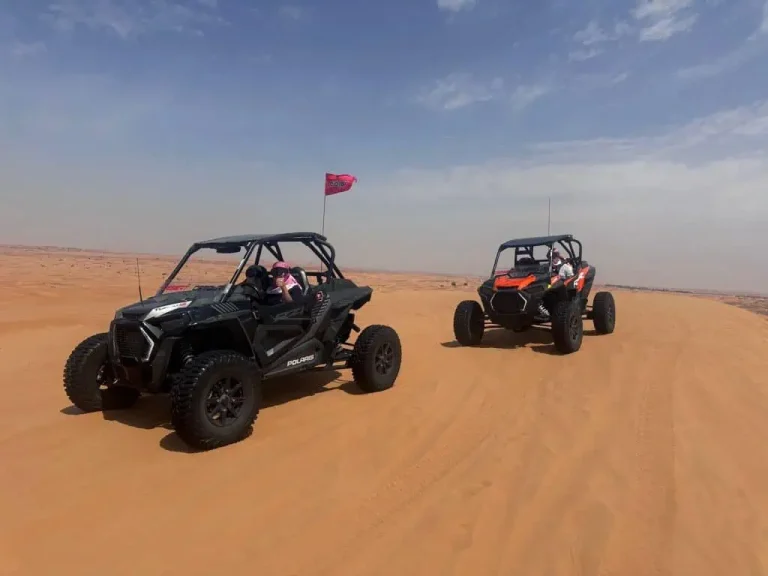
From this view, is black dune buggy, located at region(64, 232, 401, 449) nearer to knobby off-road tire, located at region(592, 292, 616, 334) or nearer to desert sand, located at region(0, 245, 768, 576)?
desert sand, located at region(0, 245, 768, 576)

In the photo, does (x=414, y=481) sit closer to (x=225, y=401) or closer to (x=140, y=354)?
(x=225, y=401)

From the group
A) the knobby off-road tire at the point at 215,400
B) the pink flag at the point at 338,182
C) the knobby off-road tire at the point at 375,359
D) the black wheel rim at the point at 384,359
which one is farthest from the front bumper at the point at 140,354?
the pink flag at the point at 338,182

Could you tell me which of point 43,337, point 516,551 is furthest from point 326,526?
point 43,337

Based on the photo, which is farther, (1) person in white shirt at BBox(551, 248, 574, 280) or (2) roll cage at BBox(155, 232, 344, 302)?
(1) person in white shirt at BBox(551, 248, 574, 280)

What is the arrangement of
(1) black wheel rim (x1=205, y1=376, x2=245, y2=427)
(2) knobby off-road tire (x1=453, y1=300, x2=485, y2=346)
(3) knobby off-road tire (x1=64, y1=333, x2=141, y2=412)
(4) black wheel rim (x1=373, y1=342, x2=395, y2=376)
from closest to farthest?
(1) black wheel rim (x1=205, y1=376, x2=245, y2=427), (3) knobby off-road tire (x1=64, y1=333, x2=141, y2=412), (4) black wheel rim (x1=373, y1=342, x2=395, y2=376), (2) knobby off-road tire (x1=453, y1=300, x2=485, y2=346)

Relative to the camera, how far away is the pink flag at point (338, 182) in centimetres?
937

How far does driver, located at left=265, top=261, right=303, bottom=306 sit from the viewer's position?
5.76m

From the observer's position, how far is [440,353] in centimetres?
873

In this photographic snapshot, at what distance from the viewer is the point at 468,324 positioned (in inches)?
365

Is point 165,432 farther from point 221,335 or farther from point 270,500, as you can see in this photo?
point 270,500

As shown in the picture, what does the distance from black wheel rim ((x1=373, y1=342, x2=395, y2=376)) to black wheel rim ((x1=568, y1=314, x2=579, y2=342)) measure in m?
3.47

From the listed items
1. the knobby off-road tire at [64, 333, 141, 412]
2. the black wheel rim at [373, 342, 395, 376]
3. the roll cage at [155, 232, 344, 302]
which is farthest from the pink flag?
the knobby off-road tire at [64, 333, 141, 412]

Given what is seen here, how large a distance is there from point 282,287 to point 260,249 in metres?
0.61

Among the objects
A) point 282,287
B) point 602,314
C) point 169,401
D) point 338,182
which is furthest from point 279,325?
point 602,314
